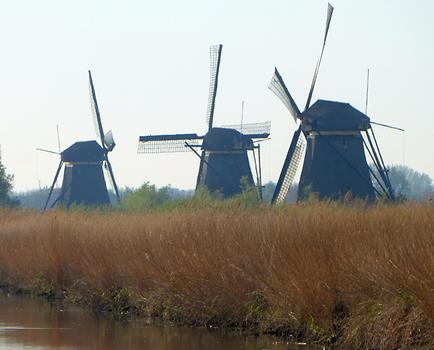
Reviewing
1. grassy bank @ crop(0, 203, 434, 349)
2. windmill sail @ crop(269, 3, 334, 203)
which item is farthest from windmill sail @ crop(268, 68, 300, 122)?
grassy bank @ crop(0, 203, 434, 349)

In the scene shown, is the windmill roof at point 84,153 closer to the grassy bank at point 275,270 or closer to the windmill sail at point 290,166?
the windmill sail at point 290,166

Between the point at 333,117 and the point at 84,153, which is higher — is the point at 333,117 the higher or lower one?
the higher one

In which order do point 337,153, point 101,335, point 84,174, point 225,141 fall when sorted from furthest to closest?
1. point 84,174
2. point 225,141
3. point 337,153
4. point 101,335

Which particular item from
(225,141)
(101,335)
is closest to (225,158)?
(225,141)

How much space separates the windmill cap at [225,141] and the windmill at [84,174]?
33.1ft

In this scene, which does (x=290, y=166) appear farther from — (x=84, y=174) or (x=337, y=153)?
(x=84, y=174)

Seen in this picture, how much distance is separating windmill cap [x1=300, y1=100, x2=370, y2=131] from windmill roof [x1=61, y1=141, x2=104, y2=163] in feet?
73.8

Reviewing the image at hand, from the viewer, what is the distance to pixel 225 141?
200 feet

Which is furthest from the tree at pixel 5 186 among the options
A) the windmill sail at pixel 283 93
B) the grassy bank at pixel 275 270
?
the grassy bank at pixel 275 270

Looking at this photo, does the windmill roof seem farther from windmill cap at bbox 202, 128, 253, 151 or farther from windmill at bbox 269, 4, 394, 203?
windmill at bbox 269, 4, 394, 203

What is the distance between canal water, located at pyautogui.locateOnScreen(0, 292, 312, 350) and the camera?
1720cm

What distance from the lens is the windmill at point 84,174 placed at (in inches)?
2761

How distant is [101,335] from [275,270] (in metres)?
3.39

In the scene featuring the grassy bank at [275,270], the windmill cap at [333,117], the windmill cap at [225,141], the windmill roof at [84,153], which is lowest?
the grassy bank at [275,270]
